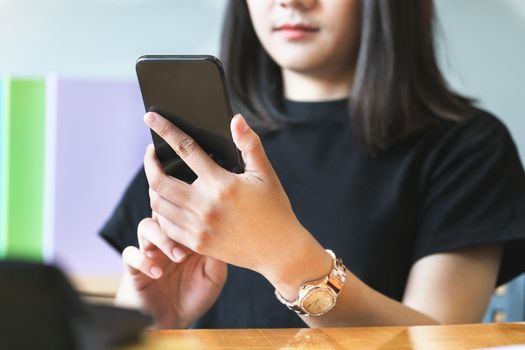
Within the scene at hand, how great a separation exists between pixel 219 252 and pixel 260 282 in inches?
14.3

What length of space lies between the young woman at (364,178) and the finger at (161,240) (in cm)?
2

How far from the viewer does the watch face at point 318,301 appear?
32.9 inches

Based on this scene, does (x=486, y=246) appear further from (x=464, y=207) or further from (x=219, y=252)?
(x=219, y=252)

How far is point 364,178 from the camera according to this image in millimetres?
1168

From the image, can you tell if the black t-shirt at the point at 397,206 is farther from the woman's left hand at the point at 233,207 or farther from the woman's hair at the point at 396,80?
the woman's left hand at the point at 233,207

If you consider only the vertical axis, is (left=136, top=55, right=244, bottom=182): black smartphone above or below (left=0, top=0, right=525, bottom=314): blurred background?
above

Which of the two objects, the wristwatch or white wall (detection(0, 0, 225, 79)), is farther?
white wall (detection(0, 0, 225, 79))

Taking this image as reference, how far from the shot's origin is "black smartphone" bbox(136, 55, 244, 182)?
74cm

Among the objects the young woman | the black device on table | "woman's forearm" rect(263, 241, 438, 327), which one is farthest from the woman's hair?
the black device on table

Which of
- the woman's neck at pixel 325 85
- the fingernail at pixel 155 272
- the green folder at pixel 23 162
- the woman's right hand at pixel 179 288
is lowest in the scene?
the green folder at pixel 23 162

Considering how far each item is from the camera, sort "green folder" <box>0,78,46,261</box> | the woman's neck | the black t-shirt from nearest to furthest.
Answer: the black t-shirt → the woman's neck → "green folder" <box>0,78,46,261</box>

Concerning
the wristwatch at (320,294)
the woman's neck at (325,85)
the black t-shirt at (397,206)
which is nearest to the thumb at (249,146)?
the wristwatch at (320,294)

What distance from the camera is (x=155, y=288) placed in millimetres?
969

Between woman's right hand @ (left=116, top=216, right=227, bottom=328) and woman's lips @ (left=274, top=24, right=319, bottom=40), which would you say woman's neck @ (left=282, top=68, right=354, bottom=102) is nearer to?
woman's lips @ (left=274, top=24, right=319, bottom=40)
